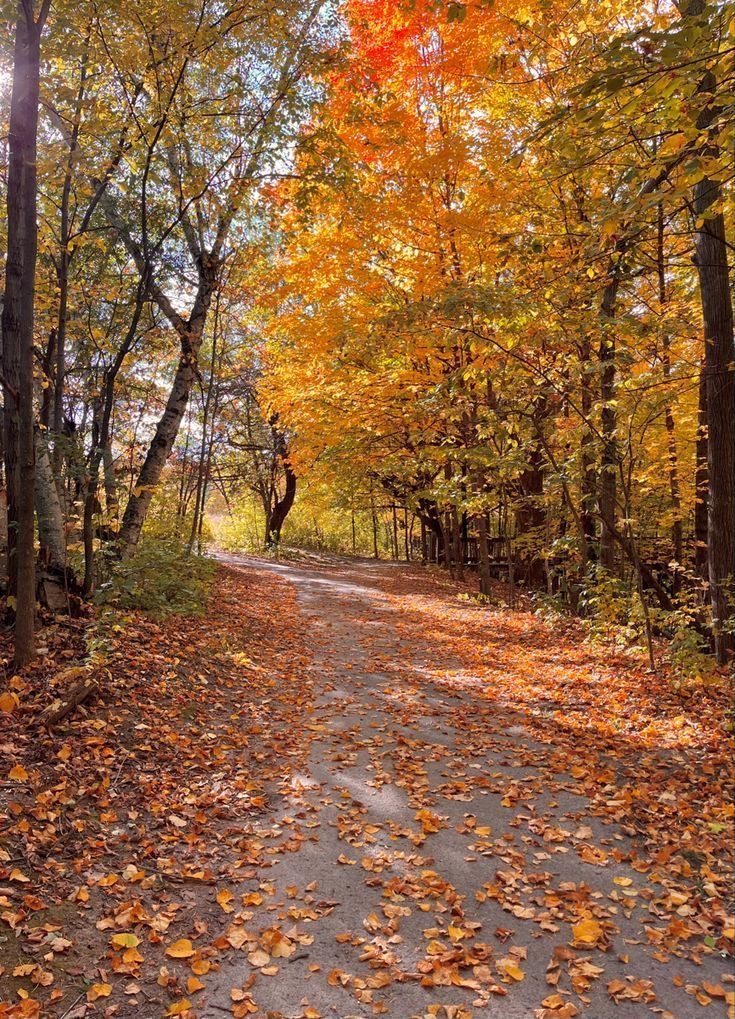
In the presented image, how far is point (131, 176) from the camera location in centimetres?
702

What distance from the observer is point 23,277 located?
4551mm

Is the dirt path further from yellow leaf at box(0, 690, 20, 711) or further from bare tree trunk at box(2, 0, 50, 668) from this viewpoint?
bare tree trunk at box(2, 0, 50, 668)

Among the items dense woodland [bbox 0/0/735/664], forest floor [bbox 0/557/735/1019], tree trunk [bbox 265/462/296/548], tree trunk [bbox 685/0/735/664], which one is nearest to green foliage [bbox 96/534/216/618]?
dense woodland [bbox 0/0/735/664]

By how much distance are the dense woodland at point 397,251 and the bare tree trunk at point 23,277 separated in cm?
2

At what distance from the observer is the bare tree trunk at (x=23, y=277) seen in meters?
4.43

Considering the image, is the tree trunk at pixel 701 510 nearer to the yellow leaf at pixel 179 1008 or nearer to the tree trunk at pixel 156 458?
the yellow leaf at pixel 179 1008

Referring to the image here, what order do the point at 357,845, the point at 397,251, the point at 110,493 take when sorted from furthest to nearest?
the point at 397,251, the point at 110,493, the point at 357,845

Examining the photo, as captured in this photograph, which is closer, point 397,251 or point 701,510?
point 701,510

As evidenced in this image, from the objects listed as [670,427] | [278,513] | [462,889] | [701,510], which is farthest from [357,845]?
[278,513]

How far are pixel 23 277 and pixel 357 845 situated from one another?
4.72 m

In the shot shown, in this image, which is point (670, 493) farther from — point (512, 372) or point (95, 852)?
point (95, 852)

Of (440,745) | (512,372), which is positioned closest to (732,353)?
(512,372)

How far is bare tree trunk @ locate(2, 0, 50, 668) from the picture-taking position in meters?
4.43

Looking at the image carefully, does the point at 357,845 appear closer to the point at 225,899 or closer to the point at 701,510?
the point at 225,899
